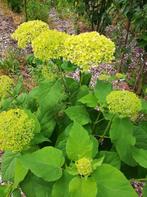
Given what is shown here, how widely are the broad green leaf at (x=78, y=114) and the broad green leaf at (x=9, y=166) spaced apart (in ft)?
0.87

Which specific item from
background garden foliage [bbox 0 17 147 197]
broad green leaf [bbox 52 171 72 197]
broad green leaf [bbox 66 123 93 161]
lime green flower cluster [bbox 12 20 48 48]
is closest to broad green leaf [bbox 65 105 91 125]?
background garden foliage [bbox 0 17 147 197]

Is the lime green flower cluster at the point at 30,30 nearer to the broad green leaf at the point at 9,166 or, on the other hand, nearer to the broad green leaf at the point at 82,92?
the broad green leaf at the point at 82,92

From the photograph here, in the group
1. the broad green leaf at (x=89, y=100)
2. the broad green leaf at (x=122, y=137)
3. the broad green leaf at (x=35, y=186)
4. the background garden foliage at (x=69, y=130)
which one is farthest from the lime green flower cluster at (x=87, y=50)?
the broad green leaf at (x=35, y=186)

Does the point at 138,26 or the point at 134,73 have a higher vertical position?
the point at 138,26

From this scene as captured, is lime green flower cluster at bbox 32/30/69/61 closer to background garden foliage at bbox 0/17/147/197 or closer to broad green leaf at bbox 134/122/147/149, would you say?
background garden foliage at bbox 0/17/147/197

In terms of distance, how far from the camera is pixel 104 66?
5605 millimetres

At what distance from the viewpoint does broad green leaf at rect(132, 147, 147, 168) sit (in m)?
1.49

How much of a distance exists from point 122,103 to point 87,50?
25 cm

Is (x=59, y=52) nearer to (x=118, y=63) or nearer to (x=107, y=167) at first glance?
(x=107, y=167)

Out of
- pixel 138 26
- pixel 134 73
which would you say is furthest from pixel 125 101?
pixel 134 73

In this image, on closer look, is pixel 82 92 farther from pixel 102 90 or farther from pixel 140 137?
pixel 140 137

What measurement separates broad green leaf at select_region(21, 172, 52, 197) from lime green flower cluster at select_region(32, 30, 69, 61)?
1.46ft

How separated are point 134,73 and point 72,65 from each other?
13.0ft

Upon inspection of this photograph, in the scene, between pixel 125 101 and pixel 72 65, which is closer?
pixel 125 101
